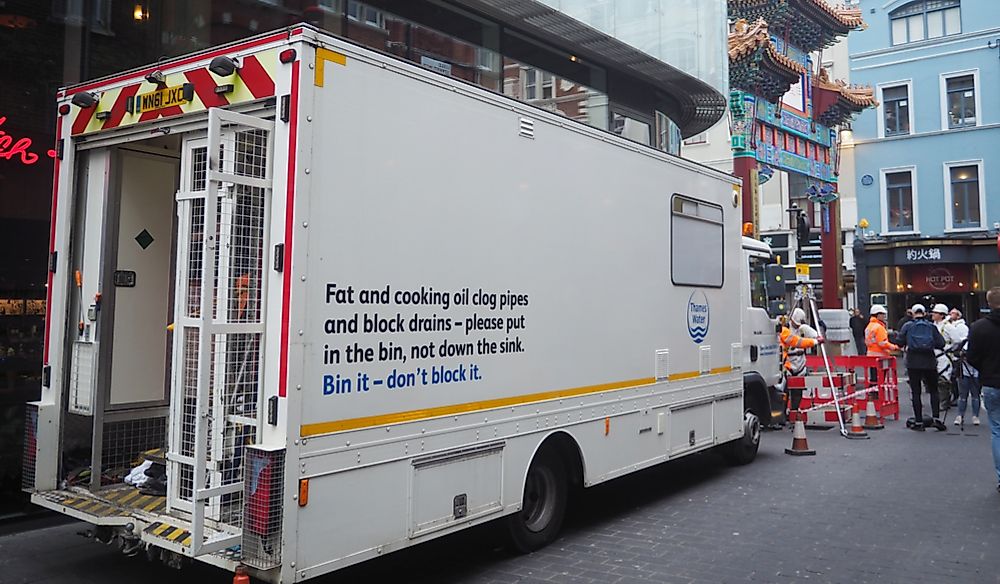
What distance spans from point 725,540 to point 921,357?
688cm

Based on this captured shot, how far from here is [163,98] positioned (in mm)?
4738

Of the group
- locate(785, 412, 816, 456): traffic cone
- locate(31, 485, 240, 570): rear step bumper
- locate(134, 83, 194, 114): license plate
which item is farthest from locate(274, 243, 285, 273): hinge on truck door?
locate(785, 412, 816, 456): traffic cone

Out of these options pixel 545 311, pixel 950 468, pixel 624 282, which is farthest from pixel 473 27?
pixel 950 468

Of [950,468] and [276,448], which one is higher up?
[276,448]

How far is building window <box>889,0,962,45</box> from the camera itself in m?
28.4

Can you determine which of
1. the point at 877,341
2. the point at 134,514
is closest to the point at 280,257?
the point at 134,514

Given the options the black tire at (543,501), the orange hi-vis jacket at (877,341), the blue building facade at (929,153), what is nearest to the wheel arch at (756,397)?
the black tire at (543,501)

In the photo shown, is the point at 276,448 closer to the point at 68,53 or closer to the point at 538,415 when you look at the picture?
the point at 538,415

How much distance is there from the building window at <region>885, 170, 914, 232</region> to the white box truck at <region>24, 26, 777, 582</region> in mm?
25601

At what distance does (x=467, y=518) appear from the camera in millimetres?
5039

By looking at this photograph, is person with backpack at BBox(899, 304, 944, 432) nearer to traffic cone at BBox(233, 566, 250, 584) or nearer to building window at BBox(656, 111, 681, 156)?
building window at BBox(656, 111, 681, 156)

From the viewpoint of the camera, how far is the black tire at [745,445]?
9.01m

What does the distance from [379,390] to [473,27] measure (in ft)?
23.5

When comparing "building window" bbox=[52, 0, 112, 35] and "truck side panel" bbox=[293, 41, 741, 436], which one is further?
"building window" bbox=[52, 0, 112, 35]
